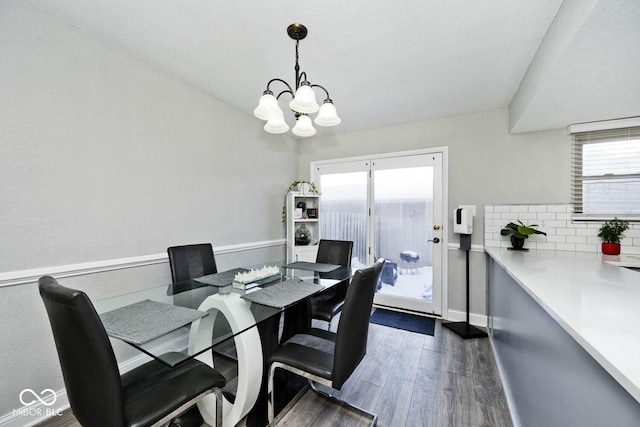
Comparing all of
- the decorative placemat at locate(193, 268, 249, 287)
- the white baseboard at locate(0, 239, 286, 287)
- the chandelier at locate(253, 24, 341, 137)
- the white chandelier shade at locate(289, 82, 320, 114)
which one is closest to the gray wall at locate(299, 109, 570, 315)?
the chandelier at locate(253, 24, 341, 137)

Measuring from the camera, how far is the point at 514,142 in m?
2.79

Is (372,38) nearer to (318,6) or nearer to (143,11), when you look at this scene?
(318,6)

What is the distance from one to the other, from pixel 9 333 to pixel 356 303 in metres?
1.99

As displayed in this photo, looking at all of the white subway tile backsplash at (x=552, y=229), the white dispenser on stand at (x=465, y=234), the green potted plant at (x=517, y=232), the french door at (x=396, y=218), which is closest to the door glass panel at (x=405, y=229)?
the french door at (x=396, y=218)

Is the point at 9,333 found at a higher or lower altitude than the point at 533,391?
higher

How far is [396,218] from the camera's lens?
3.40 metres

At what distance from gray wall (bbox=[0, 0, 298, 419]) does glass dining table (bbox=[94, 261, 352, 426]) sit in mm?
548

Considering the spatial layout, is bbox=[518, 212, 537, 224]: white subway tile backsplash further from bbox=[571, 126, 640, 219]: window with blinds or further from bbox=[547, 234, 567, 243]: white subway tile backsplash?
bbox=[571, 126, 640, 219]: window with blinds

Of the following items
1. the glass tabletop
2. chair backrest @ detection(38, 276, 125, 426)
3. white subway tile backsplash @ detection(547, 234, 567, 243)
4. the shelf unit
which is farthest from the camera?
the shelf unit

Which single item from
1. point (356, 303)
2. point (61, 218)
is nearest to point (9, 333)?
point (61, 218)

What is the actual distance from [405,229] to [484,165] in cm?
115

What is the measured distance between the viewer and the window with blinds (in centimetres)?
234

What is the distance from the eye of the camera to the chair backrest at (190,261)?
6.69 ft

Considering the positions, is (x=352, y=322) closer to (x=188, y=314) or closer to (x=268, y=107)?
(x=188, y=314)
